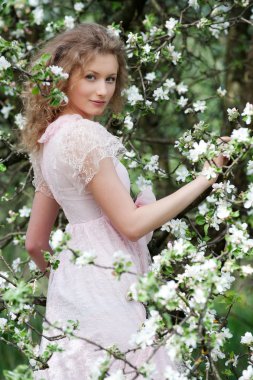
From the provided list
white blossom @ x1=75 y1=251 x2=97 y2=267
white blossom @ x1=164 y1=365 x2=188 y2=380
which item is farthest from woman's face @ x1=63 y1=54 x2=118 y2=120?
white blossom @ x1=164 y1=365 x2=188 y2=380

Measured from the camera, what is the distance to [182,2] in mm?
4469

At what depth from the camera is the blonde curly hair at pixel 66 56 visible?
2.43m

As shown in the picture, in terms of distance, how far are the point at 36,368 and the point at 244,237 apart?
68cm

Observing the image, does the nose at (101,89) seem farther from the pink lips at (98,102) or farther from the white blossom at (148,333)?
the white blossom at (148,333)

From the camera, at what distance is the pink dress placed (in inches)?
89.1

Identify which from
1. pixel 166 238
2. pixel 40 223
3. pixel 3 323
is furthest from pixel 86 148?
pixel 166 238

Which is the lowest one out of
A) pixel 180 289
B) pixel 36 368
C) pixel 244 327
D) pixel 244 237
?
pixel 244 327

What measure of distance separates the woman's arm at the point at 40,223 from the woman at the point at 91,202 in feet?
0.14

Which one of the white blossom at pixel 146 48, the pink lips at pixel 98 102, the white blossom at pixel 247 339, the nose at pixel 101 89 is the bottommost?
the white blossom at pixel 247 339

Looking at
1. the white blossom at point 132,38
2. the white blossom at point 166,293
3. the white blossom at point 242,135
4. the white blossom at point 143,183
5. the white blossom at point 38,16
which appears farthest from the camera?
the white blossom at point 38,16

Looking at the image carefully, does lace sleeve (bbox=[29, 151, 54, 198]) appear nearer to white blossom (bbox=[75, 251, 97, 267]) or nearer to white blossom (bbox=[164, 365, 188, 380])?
white blossom (bbox=[75, 251, 97, 267])

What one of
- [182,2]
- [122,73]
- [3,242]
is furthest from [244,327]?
[122,73]

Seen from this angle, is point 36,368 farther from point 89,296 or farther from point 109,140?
point 109,140

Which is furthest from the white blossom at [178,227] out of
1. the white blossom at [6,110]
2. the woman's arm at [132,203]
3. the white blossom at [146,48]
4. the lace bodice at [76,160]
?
the white blossom at [6,110]
